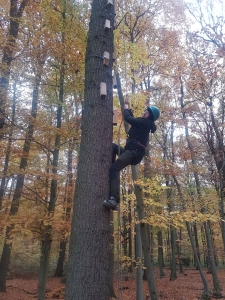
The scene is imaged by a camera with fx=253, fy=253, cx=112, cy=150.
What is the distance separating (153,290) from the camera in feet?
20.7

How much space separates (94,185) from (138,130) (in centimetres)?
152

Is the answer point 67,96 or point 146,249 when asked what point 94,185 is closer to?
point 146,249

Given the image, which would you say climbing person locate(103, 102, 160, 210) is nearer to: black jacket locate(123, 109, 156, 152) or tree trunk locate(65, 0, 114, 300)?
black jacket locate(123, 109, 156, 152)

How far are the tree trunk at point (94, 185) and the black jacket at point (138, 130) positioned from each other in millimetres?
687

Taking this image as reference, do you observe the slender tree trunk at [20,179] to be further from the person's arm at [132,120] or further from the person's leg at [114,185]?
the person's leg at [114,185]

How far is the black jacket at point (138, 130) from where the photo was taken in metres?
3.95

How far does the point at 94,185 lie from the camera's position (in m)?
2.92

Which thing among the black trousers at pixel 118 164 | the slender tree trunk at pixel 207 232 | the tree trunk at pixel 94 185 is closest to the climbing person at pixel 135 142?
the black trousers at pixel 118 164

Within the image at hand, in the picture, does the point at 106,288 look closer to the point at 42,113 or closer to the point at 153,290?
the point at 153,290

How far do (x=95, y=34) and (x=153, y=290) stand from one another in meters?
5.95

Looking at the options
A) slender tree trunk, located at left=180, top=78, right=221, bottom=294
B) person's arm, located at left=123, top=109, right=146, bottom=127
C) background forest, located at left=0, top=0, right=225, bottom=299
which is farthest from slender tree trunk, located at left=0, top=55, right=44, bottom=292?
slender tree trunk, located at left=180, top=78, right=221, bottom=294

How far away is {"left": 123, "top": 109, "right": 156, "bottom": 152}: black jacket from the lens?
395 centimetres

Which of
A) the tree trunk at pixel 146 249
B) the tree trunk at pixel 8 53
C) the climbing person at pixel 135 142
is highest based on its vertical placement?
the tree trunk at pixel 8 53

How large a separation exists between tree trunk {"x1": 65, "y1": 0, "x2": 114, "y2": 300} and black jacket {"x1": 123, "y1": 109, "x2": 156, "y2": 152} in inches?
27.0
